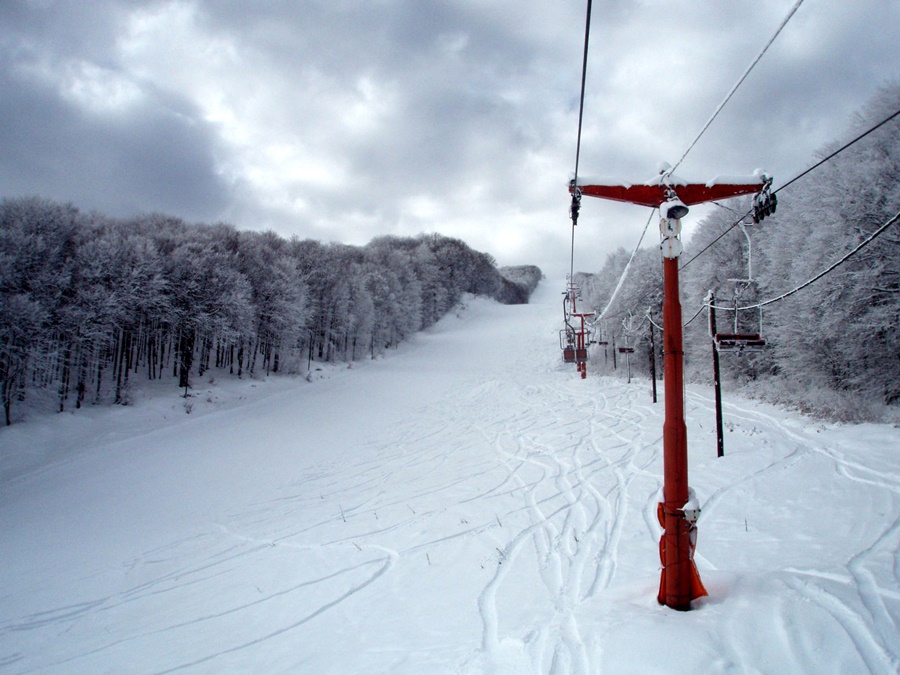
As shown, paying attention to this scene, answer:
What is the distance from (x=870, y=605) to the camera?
147 inches

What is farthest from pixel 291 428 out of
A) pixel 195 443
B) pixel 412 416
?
pixel 412 416

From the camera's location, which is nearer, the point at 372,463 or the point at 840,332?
the point at 372,463

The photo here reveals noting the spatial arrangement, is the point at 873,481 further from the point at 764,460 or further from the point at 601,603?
the point at 601,603

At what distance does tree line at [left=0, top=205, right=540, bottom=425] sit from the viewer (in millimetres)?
18250

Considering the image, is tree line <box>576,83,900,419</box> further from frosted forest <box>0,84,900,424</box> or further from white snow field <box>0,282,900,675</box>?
white snow field <box>0,282,900,675</box>

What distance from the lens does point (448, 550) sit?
23.0ft

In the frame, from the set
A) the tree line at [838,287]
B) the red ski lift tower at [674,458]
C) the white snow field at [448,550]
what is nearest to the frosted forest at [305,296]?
the tree line at [838,287]

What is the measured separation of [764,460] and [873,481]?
201cm

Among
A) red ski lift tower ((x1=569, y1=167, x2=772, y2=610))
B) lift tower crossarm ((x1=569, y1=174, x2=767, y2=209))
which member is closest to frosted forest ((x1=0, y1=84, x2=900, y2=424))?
lift tower crossarm ((x1=569, y1=174, x2=767, y2=209))

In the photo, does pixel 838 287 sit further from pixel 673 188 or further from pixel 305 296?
pixel 305 296

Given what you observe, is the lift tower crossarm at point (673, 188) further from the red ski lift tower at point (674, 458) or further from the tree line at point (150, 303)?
the tree line at point (150, 303)

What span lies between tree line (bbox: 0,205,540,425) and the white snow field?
349 centimetres

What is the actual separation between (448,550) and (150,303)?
22.6m

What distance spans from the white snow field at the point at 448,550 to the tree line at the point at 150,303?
3494mm
